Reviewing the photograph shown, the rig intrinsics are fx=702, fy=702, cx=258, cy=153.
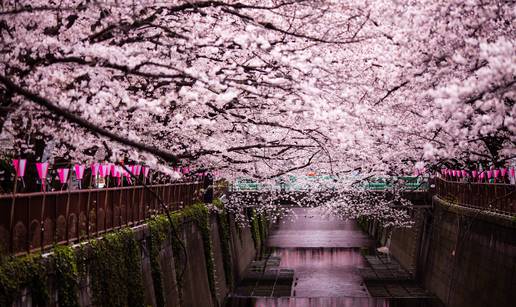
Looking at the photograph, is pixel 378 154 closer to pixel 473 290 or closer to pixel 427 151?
pixel 473 290

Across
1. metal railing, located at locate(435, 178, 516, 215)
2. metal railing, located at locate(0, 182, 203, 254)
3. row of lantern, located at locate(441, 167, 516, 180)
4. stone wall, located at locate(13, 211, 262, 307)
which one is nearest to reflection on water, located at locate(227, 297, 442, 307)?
stone wall, located at locate(13, 211, 262, 307)

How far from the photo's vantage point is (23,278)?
12.9m

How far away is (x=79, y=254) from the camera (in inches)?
621

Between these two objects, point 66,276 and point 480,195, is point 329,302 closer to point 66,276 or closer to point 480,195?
point 480,195

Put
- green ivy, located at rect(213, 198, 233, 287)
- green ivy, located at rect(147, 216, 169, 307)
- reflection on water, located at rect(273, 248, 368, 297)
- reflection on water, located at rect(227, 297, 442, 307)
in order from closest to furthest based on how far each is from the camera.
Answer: green ivy, located at rect(147, 216, 169, 307)
reflection on water, located at rect(227, 297, 442, 307)
green ivy, located at rect(213, 198, 233, 287)
reflection on water, located at rect(273, 248, 368, 297)

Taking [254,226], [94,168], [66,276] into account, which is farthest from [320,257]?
[66,276]

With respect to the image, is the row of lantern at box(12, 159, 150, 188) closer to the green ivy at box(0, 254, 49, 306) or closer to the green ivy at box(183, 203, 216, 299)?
the green ivy at box(0, 254, 49, 306)

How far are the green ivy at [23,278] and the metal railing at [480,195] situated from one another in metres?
11.5

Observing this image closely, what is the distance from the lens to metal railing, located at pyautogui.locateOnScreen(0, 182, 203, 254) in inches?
529

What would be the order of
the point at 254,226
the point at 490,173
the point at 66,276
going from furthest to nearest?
the point at 254,226 → the point at 490,173 → the point at 66,276

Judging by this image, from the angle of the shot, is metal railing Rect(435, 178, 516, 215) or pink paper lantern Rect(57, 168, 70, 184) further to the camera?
metal railing Rect(435, 178, 516, 215)

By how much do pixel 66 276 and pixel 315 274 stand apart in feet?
115

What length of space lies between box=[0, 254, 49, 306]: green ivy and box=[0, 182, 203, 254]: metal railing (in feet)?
1.11

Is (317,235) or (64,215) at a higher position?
(64,215)
